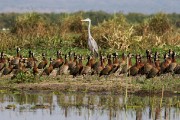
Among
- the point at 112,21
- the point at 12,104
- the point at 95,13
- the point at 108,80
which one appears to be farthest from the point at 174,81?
the point at 95,13

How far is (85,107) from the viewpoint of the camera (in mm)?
19094

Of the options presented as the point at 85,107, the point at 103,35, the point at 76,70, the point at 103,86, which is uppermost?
the point at 103,35

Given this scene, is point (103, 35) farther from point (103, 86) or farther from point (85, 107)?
point (85, 107)

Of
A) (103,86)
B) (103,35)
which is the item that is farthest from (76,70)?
(103,35)

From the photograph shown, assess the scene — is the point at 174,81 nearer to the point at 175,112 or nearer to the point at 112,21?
the point at 175,112

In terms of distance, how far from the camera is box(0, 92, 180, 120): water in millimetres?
17562

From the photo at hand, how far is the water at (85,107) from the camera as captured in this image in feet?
57.6

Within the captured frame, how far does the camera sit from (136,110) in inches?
734

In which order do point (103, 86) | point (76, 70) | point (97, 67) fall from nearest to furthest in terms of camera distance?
point (103, 86) < point (76, 70) < point (97, 67)

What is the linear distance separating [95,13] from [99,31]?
51.7 meters

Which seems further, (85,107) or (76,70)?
(76,70)

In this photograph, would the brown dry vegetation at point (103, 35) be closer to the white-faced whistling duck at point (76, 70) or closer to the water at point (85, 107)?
the white-faced whistling duck at point (76, 70)

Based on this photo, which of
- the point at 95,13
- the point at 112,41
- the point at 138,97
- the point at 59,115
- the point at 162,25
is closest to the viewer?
the point at 59,115

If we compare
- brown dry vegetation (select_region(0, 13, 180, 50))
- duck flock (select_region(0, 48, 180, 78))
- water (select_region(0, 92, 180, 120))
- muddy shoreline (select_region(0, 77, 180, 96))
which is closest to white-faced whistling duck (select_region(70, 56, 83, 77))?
duck flock (select_region(0, 48, 180, 78))
